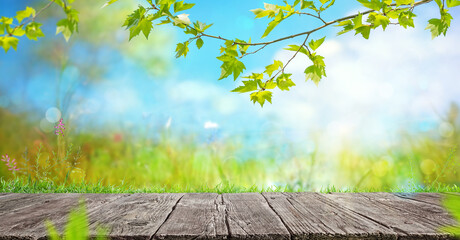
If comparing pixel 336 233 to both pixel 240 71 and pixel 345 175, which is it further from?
pixel 345 175

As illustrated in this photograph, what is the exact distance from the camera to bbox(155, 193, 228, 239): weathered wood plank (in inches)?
51.3

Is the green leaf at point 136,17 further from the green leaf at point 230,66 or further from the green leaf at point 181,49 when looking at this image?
the green leaf at point 230,66

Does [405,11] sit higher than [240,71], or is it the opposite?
[405,11]

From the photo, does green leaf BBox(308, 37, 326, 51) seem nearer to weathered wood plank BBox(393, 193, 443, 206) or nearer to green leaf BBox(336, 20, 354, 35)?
green leaf BBox(336, 20, 354, 35)

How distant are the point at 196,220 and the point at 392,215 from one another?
35.0 inches

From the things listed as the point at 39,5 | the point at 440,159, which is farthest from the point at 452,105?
the point at 39,5

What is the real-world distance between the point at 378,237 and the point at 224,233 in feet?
1.81

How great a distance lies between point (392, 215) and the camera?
1.69 m

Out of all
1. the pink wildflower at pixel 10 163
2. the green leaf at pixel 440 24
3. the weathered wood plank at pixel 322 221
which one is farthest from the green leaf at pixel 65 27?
the pink wildflower at pixel 10 163

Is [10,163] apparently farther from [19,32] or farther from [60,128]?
[19,32]

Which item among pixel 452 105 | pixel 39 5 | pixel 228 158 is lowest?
pixel 228 158

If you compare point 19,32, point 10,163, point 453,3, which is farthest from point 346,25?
point 10,163

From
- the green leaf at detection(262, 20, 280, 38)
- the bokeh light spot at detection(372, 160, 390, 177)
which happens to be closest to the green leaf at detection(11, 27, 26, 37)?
the green leaf at detection(262, 20, 280, 38)

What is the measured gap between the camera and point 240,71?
136cm
